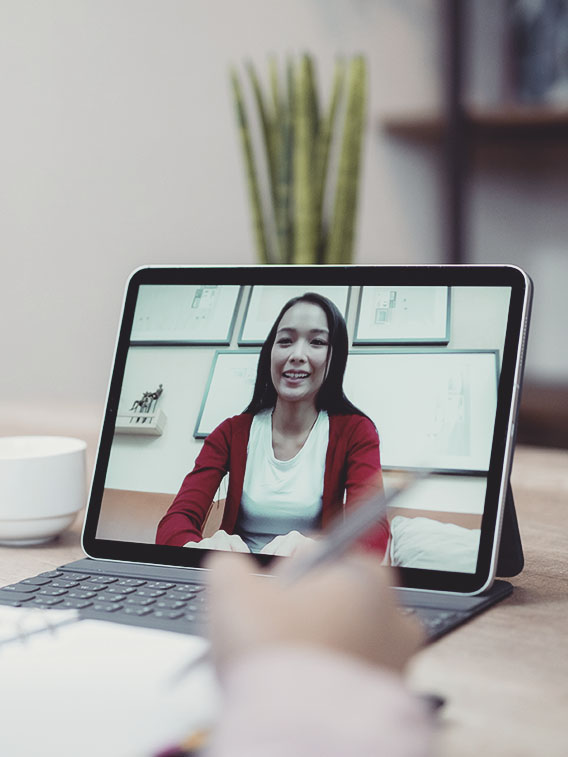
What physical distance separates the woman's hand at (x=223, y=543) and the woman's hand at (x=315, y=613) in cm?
28

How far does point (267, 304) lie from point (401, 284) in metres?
0.09

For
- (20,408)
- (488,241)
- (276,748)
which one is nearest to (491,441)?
(276,748)

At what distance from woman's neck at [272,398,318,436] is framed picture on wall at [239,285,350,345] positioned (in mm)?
51

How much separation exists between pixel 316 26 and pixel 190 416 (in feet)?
6.34

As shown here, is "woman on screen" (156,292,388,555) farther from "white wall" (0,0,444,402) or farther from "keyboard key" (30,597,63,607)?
"white wall" (0,0,444,402)

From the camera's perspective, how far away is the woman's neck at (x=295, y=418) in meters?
0.59

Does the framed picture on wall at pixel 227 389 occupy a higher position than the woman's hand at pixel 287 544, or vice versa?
the framed picture on wall at pixel 227 389

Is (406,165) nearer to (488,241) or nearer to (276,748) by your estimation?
(488,241)

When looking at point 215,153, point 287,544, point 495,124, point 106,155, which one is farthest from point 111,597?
point 495,124

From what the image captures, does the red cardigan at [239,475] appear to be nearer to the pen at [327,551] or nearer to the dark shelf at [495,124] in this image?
the pen at [327,551]

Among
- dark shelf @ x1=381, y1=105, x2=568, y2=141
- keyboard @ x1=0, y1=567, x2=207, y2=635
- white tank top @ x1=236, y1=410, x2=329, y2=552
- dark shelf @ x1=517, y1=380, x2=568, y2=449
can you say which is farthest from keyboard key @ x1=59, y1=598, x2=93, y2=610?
dark shelf @ x1=381, y1=105, x2=568, y2=141

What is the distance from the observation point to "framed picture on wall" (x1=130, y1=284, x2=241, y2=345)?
0.63 m

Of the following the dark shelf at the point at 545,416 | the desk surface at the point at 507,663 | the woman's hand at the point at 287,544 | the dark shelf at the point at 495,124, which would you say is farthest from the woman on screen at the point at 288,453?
the dark shelf at the point at 495,124

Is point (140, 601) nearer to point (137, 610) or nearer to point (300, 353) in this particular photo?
point (137, 610)
